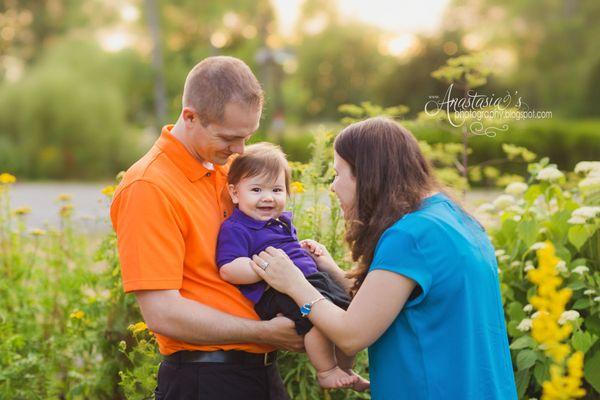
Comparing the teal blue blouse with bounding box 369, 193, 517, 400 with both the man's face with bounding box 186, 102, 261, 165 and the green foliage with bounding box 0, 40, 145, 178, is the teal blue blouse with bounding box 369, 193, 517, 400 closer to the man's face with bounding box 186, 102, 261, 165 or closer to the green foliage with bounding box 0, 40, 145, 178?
the man's face with bounding box 186, 102, 261, 165

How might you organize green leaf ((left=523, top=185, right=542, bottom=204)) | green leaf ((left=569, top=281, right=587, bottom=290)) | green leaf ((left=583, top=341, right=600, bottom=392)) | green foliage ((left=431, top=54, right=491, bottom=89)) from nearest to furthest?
green leaf ((left=583, top=341, right=600, bottom=392)), green leaf ((left=569, top=281, right=587, bottom=290)), green leaf ((left=523, top=185, right=542, bottom=204)), green foliage ((left=431, top=54, right=491, bottom=89))

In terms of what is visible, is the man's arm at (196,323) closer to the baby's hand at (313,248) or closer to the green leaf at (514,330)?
the baby's hand at (313,248)

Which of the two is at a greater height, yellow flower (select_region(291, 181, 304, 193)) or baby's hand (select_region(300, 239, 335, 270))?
yellow flower (select_region(291, 181, 304, 193))

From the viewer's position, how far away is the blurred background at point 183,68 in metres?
22.3

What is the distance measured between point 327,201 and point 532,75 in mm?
27289

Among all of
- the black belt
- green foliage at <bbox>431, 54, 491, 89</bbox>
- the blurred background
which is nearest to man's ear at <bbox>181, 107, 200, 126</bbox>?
the black belt

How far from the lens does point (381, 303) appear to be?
2121 millimetres

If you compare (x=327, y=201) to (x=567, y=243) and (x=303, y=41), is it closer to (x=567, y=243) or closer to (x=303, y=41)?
(x=567, y=243)

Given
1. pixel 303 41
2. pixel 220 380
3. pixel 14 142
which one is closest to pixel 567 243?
pixel 220 380

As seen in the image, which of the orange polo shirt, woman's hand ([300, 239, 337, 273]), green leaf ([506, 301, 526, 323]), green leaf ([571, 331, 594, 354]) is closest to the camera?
the orange polo shirt

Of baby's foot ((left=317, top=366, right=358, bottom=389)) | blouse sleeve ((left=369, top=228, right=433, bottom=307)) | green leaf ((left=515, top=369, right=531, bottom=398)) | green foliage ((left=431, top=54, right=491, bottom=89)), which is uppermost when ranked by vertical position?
green foliage ((left=431, top=54, right=491, bottom=89))

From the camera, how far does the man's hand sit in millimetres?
2365

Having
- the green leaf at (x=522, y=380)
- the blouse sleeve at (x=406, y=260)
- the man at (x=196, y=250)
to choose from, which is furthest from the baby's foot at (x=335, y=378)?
the green leaf at (x=522, y=380)

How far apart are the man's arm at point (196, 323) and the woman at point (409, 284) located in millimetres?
152
